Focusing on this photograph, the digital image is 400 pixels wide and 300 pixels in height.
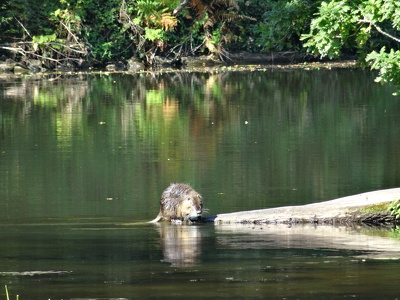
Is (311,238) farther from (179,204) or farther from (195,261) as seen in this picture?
(179,204)

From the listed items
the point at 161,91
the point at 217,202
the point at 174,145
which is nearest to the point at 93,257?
the point at 217,202

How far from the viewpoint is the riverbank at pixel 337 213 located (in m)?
10.5

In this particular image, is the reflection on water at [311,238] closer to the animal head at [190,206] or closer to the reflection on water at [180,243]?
the reflection on water at [180,243]

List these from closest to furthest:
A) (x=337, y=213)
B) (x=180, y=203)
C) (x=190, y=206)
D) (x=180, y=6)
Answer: (x=337, y=213) < (x=190, y=206) < (x=180, y=203) < (x=180, y=6)

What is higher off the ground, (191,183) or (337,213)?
(191,183)

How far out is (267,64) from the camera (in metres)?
45.2

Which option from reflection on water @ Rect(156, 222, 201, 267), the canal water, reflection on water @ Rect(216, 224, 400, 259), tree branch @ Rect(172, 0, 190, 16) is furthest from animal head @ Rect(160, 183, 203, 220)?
tree branch @ Rect(172, 0, 190, 16)

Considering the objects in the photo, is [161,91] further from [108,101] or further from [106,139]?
[106,139]

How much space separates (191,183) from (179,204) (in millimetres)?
3192

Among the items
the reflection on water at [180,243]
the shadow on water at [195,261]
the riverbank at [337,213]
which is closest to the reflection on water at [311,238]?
the shadow on water at [195,261]

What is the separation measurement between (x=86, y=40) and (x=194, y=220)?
33.2 m

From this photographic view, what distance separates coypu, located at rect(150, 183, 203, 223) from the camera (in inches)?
432

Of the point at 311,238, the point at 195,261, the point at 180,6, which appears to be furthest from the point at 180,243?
the point at 180,6

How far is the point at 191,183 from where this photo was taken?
47.0 feet
